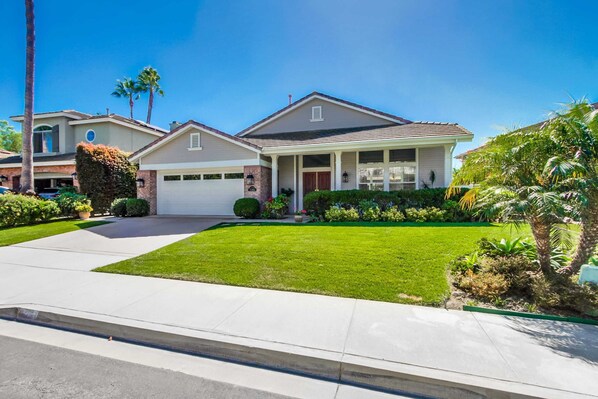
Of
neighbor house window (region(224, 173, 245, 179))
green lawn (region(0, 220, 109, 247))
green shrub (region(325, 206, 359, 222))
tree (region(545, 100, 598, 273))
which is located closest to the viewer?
tree (region(545, 100, 598, 273))

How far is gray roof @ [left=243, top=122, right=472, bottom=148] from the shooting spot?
12.1 meters

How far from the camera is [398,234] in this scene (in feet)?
26.2

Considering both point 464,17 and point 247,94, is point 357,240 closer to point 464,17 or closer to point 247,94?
point 464,17

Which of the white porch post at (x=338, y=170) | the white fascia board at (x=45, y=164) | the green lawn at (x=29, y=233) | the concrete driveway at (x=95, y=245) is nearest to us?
the concrete driveway at (x=95, y=245)

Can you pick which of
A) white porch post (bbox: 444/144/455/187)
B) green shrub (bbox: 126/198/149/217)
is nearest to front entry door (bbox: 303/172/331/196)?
white porch post (bbox: 444/144/455/187)

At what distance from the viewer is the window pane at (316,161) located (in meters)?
14.4

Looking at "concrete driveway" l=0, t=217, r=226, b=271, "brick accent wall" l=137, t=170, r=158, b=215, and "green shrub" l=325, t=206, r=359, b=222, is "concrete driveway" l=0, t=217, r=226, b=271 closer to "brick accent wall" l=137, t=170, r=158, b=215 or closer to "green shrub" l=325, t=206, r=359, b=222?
"brick accent wall" l=137, t=170, r=158, b=215

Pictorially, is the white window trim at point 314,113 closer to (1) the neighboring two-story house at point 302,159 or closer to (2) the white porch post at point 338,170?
(1) the neighboring two-story house at point 302,159

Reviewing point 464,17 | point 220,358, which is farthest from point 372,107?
point 220,358

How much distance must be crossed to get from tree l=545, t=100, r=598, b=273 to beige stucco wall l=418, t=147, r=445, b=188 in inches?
357

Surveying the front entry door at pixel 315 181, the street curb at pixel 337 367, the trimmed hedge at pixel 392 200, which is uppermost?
the front entry door at pixel 315 181

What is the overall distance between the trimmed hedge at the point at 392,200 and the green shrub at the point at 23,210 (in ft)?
39.4

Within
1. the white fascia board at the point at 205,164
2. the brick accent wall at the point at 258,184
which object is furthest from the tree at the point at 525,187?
the white fascia board at the point at 205,164

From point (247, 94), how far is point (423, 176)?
10.7 meters
